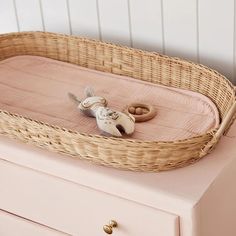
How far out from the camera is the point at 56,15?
1.95 metres

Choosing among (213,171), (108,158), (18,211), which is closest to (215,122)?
(213,171)

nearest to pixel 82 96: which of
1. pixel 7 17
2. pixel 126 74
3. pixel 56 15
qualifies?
pixel 126 74

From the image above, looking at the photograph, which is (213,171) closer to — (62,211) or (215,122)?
(215,122)

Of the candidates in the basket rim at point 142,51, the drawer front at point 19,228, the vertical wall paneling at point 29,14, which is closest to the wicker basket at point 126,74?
the basket rim at point 142,51

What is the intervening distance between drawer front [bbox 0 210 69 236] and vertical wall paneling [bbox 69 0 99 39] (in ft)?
1.99

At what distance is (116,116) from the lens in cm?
148

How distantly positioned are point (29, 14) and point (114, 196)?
83 centimetres

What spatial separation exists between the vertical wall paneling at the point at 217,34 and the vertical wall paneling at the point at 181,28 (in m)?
0.02

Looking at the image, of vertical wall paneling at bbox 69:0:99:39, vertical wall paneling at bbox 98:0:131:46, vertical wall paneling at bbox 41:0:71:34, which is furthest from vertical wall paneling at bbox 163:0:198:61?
vertical wall paneling at bbox 41:0:71:34

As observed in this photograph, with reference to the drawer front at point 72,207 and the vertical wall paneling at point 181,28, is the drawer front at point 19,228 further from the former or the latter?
the vertical wall paneling at point 181,28

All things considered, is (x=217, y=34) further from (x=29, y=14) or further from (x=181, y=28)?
(x=29, y=14)

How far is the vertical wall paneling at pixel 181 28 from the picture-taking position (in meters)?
1.70

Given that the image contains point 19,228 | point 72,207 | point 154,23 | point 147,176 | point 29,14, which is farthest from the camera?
point 29,14

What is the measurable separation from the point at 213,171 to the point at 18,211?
1.80 feet
